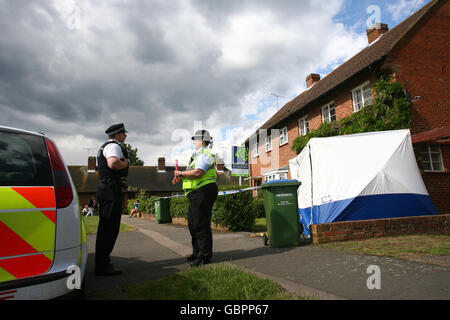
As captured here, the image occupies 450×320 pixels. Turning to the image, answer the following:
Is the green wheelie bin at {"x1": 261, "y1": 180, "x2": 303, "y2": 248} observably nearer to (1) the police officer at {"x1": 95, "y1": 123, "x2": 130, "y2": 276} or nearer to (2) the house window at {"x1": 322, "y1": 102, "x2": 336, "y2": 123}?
(1) the police officer at {"x1": 95, "y1": 123, "x2": 130, "y2": 276}

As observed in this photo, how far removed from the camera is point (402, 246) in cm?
477

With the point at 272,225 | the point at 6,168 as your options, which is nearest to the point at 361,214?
the point at 272,225

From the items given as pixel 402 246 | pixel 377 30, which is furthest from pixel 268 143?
pixel 402 246

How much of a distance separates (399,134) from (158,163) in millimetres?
41177

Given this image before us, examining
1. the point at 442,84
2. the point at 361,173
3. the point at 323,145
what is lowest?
the point at 361,173

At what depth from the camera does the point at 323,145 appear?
275 inches

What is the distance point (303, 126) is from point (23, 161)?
16205mm

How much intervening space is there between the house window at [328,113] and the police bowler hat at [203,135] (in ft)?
37.0

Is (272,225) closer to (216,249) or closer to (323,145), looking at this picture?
(216,249)

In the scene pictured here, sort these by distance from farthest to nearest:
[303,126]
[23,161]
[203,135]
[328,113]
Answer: [303,126], [328,113], [203,135], [23,161]

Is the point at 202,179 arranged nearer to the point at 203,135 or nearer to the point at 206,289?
the point at 203,135

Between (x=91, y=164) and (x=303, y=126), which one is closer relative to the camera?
(x=303, y=126)
